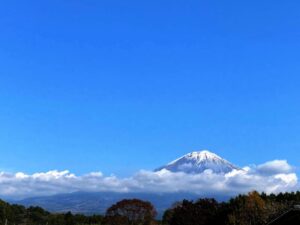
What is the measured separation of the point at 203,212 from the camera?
72375mm

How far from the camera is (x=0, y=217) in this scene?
92312 millimetres

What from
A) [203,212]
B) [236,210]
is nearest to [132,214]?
[203,212]

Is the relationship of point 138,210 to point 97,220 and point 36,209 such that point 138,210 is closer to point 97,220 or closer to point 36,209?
point 97,220

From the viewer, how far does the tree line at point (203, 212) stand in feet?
213

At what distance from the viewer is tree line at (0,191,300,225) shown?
213 feet

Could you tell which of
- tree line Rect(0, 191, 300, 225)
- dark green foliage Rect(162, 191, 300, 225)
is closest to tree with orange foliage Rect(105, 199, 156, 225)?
tree line Rect(0, 191, 300, 225)

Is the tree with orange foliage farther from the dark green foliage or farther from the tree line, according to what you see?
the dark green foliage

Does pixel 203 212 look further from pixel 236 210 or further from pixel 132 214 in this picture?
pixel 132 214

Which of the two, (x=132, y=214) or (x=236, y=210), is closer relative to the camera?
(x=236, y=210)

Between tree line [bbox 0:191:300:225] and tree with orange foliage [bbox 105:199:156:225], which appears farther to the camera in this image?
tree with orange foliage [bbox 105:199:156:225]

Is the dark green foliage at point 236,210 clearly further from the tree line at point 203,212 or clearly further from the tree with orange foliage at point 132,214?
the tree with orange foliage at point 132,214

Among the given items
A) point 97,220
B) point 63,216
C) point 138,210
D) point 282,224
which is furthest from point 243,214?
point 282,224

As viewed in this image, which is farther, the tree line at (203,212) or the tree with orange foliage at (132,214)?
the tree with orange foliage at (132,214)

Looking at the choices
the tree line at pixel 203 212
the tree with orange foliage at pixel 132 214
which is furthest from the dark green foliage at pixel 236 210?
the tree with orange foliage at pixel 132 214
